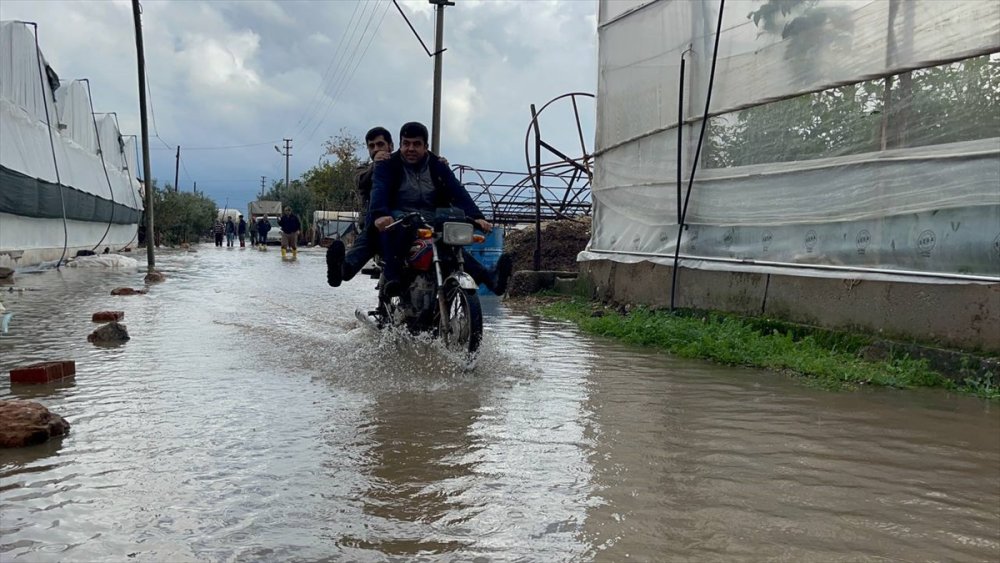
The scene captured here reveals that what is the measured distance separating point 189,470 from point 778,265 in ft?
17.3

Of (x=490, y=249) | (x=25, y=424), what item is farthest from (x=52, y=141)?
(x=25, y=424)

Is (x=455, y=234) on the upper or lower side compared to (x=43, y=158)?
lower

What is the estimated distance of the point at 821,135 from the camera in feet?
21.0

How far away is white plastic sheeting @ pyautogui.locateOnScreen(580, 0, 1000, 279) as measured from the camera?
16.9ft

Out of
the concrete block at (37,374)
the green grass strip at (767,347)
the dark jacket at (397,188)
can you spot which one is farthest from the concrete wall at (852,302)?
the concrete block at (37,374)

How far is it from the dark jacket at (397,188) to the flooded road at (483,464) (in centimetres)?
111

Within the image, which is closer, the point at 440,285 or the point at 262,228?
the point at 440,285

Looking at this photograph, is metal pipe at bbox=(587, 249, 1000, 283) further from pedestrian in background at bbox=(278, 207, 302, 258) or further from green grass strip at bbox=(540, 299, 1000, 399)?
pedestrian in background at bbox=(278, 207, 302, 258)

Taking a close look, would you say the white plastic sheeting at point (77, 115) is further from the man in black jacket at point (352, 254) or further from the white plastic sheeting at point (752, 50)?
the man in black jacket at point (352, 254)

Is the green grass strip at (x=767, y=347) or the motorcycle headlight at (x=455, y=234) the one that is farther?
the motorcycle headlight at (x=455, y=234)

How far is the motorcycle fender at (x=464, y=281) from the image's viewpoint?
511 cm

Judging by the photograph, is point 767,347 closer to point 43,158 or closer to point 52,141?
point 43,158

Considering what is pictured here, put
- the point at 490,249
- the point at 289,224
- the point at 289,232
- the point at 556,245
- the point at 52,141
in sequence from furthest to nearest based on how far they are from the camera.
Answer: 1. the point at 289,224
2. the point at 289,232
3. the point at 52,141
4. the point at 556,245
5. the point at 490,249

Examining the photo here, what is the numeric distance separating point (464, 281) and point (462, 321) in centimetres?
28
